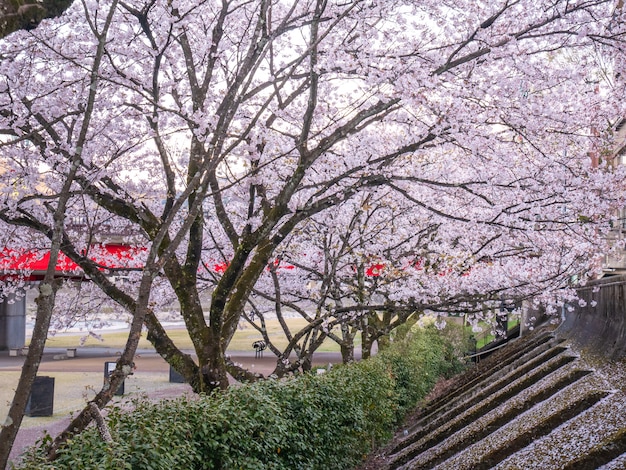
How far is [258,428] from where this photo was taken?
749 centimetres

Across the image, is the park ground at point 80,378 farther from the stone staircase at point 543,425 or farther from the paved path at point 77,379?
the stone staircase at point 543,425

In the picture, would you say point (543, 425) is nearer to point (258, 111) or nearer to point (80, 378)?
point (258, 111)

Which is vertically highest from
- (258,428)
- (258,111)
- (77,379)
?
(258,111)

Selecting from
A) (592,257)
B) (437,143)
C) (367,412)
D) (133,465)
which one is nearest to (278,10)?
(437,143)

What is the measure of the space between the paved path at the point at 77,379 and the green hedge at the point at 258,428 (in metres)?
3.88

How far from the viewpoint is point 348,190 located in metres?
8.98

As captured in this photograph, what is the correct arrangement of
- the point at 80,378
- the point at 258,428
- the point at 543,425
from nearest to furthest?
the point at 258,428 → the point at 543,425 → the point at 80,378

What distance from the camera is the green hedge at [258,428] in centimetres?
532

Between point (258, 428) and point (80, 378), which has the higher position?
point (80, 378)

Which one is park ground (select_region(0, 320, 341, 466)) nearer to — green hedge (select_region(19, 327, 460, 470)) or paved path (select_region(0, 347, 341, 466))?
paved path (select_region(0, 347, 341, 466))

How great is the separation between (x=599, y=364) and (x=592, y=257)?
7574mm

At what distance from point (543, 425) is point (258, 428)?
3149 millimetres

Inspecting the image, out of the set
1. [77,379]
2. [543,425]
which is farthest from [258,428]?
[77,379]

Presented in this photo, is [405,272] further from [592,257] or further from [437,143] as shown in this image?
[437,143]
